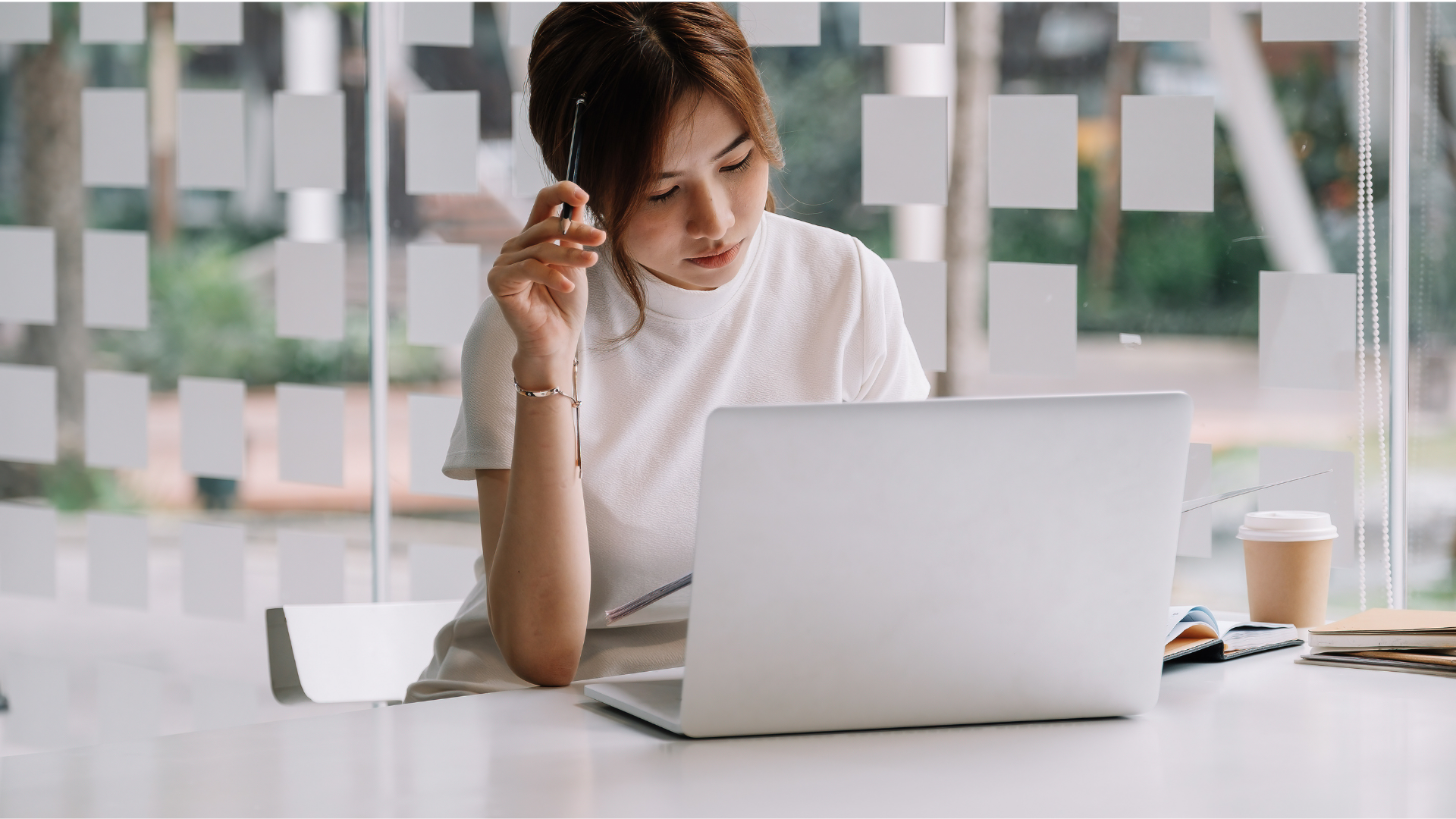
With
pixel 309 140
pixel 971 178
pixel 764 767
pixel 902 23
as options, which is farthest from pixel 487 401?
pixel 971 178

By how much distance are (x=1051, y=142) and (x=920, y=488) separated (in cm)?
139

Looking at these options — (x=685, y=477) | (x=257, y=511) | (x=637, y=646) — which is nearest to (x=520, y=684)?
(x=637, y=646)

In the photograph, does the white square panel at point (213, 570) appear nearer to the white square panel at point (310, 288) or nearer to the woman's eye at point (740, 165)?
the white square panel at point (310, 288)

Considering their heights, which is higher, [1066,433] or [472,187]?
[472,187]

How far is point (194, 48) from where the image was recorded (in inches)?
165

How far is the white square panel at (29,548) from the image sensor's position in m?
2.84

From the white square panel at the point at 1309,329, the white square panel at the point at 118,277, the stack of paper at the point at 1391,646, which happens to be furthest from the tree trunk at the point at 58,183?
the stack of paper at the point at 1391,646

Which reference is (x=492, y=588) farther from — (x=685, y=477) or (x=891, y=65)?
(x=891, y=65)

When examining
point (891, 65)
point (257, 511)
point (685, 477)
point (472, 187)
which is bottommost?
point (257, 511)

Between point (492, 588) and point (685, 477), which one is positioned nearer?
point (492, 588)

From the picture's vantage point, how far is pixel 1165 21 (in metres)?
2.05

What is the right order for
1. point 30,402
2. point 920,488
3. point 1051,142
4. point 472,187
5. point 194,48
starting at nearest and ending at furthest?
point 920,488 → point 1051,142 → point 472,187 → point 30,402 → point 194,48

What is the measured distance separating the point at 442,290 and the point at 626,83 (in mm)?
1270

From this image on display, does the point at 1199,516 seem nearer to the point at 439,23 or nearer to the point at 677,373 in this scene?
the point at 677,373
